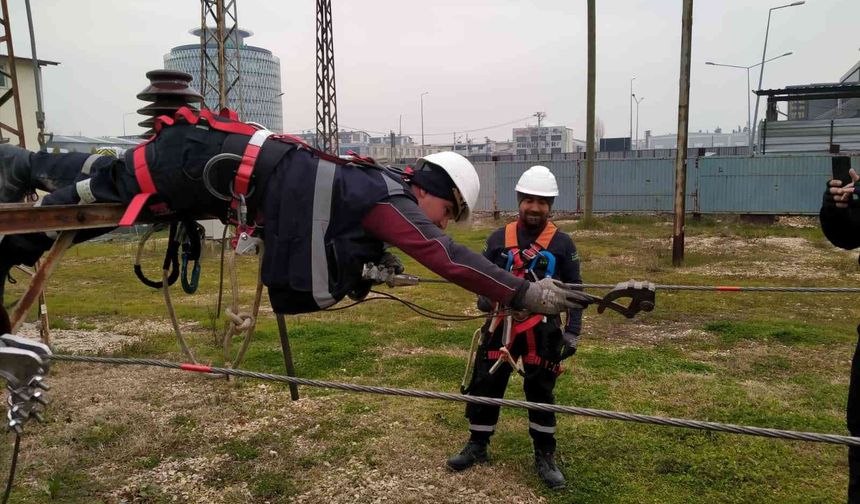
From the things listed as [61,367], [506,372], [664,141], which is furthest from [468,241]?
[664,141]

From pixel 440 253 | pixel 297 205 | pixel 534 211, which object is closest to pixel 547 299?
pixel 440 253

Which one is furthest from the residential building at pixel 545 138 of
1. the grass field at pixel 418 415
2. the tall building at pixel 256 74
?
the grass field at pixel 418 415

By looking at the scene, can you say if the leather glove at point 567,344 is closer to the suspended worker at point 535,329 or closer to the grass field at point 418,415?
the suspended worker at point 535,329

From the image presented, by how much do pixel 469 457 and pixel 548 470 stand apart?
57 cm

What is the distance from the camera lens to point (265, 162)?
123 inches

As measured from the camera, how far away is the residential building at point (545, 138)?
10800 cm

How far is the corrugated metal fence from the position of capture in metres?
21.3

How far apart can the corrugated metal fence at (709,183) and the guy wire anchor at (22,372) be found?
22834 mm

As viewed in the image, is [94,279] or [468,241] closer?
[94,279]

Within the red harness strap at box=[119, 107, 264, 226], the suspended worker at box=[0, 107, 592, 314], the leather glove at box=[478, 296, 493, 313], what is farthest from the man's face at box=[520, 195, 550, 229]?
the red harness strap at box=[119, 107, 264, 226]

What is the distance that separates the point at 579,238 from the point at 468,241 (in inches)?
129

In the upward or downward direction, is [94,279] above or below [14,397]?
below

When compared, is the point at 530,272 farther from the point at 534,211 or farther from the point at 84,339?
the point at 84,339

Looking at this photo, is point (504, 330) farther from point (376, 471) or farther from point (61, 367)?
point (61, 367)
